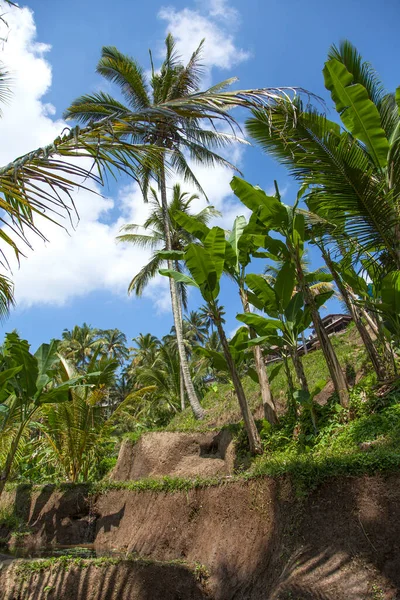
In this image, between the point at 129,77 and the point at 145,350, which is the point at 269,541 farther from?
the point at 145,350

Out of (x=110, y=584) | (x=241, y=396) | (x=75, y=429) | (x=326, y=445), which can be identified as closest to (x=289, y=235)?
(x=241, y=396)

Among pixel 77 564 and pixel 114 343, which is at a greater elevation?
pixel 114 343

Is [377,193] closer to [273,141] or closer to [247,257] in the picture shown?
[273,141]

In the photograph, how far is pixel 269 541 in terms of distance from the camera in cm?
575

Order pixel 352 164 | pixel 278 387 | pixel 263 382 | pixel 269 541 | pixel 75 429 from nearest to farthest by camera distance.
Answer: pixel 352 164 < pixel 269 541 < pixel 263 382 < pixel 75 429 < pixel 278 387

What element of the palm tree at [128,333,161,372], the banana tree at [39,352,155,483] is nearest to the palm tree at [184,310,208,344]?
the palm tree at [128,333,161,372]

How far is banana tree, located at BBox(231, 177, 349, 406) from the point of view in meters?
8.29

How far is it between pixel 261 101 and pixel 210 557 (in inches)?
255

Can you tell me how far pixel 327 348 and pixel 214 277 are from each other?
2591mm

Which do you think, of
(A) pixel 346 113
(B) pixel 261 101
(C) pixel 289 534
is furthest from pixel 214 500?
(B) pixel 261 101

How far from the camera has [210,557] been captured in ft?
21.6

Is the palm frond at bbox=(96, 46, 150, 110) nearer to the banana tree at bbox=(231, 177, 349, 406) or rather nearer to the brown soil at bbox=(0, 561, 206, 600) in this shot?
the banana tree at bbox=(231, 177, 349, 406)

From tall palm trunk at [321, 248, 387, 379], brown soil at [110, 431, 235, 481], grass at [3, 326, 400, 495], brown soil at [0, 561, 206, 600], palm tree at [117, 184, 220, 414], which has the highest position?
palm tree at [117, 184, 220, 414]

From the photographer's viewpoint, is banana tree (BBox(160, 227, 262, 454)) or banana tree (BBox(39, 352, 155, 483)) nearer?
banana tree (BBox(160, 227, 262, 454))
